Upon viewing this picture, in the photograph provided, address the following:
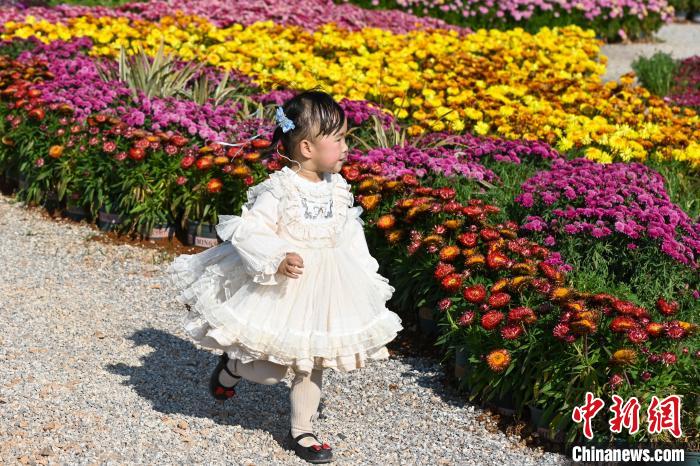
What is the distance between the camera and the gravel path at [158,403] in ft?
12.6

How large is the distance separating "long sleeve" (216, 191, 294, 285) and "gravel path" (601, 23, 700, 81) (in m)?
8.76

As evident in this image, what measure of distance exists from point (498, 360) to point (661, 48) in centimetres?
1125

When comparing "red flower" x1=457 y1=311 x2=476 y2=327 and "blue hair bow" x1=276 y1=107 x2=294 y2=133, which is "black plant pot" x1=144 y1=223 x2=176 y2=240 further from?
"blue hair bow" x1=276 y1=107 x2=294 y2=133

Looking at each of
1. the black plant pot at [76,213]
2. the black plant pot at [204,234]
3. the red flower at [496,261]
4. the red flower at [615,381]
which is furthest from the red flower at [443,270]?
the black plant pot at [76,213]

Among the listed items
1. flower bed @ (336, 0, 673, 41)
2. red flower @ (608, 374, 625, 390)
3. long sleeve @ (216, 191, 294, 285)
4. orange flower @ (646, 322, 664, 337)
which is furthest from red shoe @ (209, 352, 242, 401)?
flower bed @ (336, 0, 673, 41)

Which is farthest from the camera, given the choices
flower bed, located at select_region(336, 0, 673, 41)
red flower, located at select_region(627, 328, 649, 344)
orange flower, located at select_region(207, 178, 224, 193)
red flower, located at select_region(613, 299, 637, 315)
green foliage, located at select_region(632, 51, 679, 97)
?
flower bed, located at select_region(336, 0, 673, 41)

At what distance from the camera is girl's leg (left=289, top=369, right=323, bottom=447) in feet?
12.4

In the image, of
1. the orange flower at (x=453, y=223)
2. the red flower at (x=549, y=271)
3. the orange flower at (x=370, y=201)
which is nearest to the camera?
the red flower at (x=549, y=271)

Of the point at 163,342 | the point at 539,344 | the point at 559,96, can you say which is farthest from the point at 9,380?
the point at 559,96

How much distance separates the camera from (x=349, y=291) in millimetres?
3750

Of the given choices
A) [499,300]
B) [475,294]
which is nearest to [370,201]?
[475,294]

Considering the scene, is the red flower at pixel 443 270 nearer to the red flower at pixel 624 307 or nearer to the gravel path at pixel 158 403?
the gravel path at pixel 158 403

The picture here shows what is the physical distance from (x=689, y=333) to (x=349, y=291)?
1.31 metres

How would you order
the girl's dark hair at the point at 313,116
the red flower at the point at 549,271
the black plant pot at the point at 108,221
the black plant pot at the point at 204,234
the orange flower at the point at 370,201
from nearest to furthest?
the girl's dark hair at the point at 313,116 < the red flower at the point at 549,271 < the orange flower at the point at 370,201 < the black plant pot at the point at 204,234 < the black plant pot at the point at 108,221
